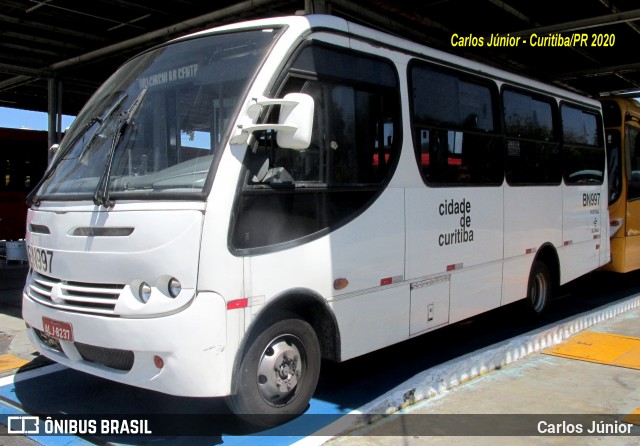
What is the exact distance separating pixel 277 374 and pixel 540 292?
4.89 meters

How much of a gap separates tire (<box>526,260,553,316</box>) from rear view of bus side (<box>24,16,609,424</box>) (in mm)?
1945

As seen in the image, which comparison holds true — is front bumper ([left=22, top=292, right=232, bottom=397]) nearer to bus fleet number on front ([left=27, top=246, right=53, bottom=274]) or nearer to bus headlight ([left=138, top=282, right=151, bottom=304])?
bus headlight ([left=138, top=282, right=151, bottom=304])

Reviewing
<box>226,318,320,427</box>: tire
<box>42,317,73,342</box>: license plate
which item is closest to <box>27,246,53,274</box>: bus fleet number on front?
<box>42,317,73,342</box>: license plate

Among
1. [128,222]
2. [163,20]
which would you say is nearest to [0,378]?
[128,222]

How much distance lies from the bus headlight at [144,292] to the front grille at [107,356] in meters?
0.37

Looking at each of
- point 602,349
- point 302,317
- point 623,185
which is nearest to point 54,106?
point 302,317

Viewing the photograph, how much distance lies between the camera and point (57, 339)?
13.4 feet

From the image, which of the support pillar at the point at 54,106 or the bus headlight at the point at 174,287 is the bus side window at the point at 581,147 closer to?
the bus headlight at the point at 174,287

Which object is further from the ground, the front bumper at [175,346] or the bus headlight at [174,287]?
the bus headlight at [174,287]

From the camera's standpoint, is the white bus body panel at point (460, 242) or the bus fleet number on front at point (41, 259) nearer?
the bus fleet number on front at point (41, 259)

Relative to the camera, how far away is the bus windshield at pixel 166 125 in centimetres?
386

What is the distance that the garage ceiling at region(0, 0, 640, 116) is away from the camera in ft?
32.3

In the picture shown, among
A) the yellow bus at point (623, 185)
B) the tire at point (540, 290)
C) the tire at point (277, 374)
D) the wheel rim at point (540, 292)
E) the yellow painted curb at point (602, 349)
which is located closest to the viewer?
the tire at point (277, 374)

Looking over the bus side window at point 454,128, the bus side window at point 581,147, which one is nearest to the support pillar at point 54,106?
the bus side window at point 454,128
